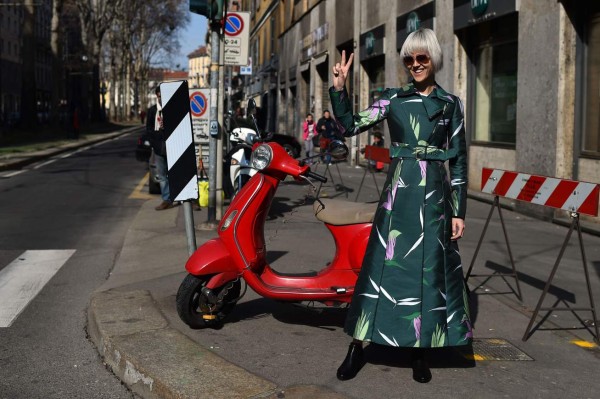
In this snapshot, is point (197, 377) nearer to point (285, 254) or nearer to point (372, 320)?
point (372, 320)

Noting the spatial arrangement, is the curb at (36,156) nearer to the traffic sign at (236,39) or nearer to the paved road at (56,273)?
the paved road at (56,273)

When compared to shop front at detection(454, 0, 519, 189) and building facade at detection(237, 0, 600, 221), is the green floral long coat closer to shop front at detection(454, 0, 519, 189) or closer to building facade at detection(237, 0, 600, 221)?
building facade at detection(237, 0, 600, 221)

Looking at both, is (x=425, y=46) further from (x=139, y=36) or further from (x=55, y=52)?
(x=139, y=36)

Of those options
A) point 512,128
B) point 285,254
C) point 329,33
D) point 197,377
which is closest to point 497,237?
point 285,254

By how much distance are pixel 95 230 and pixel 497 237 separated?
5059 mm

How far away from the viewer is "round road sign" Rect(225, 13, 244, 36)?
1054cm

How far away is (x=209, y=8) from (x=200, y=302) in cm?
407

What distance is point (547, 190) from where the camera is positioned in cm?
540

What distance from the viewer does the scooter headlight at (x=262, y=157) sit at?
4.83 m

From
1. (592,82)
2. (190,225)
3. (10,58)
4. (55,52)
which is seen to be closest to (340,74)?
(190,225)

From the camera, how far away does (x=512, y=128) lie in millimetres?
13055

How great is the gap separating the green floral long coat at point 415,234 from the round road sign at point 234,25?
6842 millimetres

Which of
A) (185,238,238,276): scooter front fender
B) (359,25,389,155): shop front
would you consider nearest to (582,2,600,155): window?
(185,238,238,276): scooter front fender

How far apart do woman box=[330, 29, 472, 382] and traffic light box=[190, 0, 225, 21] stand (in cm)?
430
